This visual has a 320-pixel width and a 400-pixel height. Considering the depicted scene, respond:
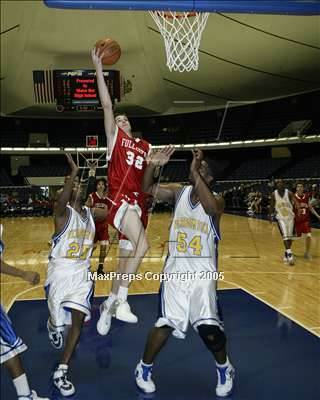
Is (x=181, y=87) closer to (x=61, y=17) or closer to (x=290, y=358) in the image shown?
(x=290, y=358)

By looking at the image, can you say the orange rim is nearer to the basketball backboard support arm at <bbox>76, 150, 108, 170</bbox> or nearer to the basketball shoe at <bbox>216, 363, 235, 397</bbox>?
the basketball backboard support arm at <bbox>76, 150, 108, 170</bbox>

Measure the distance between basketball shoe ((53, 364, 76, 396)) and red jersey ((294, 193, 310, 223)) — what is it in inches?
224

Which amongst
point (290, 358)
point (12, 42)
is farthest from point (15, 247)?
point (290, 358)

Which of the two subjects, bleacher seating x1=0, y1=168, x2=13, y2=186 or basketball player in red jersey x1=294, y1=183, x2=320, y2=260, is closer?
bleacher seating x1=0, y1=168, x2=13, y2=186

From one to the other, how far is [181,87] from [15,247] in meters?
4.37

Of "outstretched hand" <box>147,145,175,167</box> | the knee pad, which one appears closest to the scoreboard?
"outstretched hand" <box>147,145,175,167</box>

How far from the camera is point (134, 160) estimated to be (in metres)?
2.88

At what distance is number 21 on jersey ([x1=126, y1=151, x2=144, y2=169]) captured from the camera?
9.43ft

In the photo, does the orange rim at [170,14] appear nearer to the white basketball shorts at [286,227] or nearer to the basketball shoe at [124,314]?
the basketball shoe at [124,314]

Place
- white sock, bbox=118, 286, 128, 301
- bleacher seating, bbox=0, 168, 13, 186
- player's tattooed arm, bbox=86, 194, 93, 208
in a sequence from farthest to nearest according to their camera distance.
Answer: bleacher seating, bbox=0, 168, 13, 186, player's tattooed arm, bbox=86, 194, 93, 208, white sock, bbox=118, 286, 128, 301

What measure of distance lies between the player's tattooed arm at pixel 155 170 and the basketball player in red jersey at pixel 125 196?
0.10 m

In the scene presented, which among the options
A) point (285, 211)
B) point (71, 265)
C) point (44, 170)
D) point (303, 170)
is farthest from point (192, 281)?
point (303, 170)

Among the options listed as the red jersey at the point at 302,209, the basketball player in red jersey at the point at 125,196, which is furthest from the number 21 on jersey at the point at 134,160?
the red jersey at the point at 302,209

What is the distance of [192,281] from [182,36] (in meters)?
2.09
